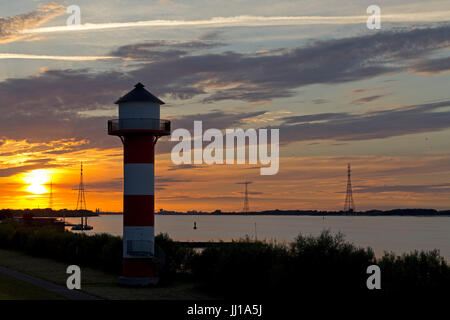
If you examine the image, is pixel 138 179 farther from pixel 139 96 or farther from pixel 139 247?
pixel 139 96

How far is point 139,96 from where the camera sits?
37375 millimetres

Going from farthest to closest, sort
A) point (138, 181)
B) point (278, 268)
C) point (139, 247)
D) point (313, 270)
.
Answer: point (139, 247) < point (138, 181) < point (278, 268) < point (313, 270)

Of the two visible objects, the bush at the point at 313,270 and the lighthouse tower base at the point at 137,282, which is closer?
the bush at the point at 313,270

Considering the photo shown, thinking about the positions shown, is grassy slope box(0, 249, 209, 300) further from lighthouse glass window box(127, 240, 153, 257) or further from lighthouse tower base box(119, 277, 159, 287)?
lighthouse glass window box(127, 240, 153, 257)

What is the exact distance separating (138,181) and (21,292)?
30.1ft

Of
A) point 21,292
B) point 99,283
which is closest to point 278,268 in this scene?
point 99,283

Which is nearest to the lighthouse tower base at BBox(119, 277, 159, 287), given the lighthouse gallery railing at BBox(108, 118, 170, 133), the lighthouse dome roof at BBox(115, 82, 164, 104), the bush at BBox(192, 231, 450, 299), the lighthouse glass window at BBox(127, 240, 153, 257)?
the lighthouse glass window at BBox(127, 240, 153, 257)

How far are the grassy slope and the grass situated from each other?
86 centimetres

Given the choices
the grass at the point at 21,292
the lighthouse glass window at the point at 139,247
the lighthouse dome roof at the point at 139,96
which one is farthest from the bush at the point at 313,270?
the lighthouse dome roof at the point at 139,96

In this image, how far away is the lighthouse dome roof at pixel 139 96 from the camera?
37156 mm

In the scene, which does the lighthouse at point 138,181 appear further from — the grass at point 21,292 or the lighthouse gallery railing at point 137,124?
the grass at point 21,292

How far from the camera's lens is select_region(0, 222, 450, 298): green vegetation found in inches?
1067

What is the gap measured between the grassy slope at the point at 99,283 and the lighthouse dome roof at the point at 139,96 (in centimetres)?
1123
